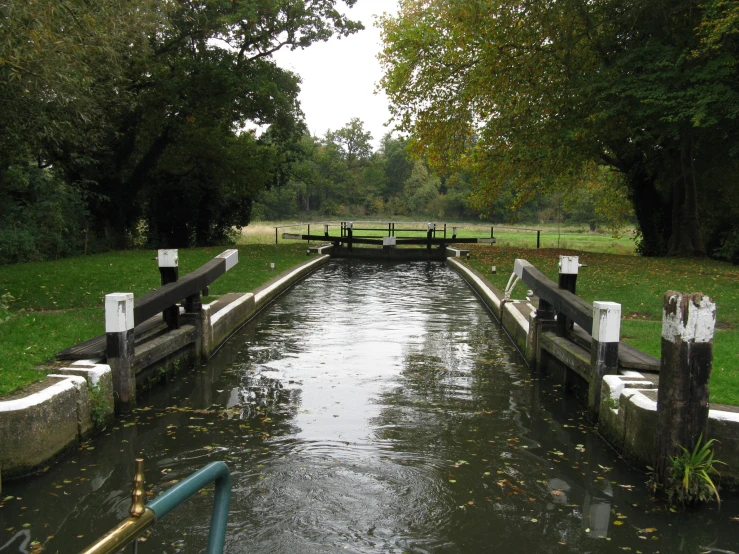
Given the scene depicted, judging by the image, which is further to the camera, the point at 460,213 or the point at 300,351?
the point at 460,213

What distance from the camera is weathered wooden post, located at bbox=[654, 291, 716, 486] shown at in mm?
4547

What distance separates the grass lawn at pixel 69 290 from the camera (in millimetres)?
6457

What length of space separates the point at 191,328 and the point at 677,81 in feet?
46.8

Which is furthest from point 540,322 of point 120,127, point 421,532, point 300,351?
point 120,127

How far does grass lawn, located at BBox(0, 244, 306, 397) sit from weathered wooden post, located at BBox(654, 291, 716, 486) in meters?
4.90

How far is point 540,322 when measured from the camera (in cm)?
851

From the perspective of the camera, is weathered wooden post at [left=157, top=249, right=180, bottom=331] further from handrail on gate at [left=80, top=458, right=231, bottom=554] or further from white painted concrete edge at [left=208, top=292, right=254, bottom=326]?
handrail on gate at [left=80, top=458, right=231, bottom=554]

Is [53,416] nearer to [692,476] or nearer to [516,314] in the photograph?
[692,476]

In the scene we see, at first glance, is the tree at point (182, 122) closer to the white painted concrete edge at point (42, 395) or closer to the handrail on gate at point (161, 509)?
the white painted concrete edge at point (42, 395)

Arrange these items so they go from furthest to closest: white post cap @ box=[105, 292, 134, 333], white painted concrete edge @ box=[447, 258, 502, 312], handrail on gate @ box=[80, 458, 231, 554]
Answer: white painted concrete edge @ box=[447, 258, 502, 312], white post cap @ box=[105, 292, 134, 333], handrail on gate @ box=[80, 458, 231, 554]

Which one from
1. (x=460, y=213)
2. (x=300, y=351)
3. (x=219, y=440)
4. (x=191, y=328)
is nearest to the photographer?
(x=219, y=440)

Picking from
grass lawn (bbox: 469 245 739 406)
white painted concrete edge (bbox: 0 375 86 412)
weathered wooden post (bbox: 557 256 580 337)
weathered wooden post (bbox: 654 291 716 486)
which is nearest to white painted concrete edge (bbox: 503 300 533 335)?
weathered wooden post (bbox: 557 256 580 337)

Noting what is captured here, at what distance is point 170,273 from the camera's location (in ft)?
26.4

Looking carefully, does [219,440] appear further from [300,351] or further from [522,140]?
[522,140]
